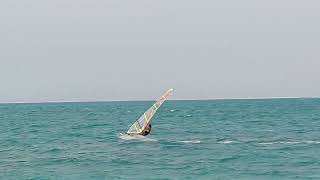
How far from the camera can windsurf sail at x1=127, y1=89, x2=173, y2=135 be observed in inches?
2514

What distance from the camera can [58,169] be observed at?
41.7 metres

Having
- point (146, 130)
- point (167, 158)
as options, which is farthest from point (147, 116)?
point (167, 158)

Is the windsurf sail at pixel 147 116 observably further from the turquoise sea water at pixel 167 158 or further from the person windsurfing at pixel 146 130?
the turquoise sea water at pixel 167 158

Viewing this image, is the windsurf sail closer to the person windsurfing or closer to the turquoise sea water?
the person windsurfing

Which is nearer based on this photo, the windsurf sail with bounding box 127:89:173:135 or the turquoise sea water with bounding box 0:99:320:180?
the turquoise sea water with bounding box 0:99:320:180

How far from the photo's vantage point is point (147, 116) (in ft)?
213

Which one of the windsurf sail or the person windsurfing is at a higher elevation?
the windsurf sail

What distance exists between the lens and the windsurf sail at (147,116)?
63862 mm

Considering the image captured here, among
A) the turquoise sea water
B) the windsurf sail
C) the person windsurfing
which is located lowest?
the turquoise sea water

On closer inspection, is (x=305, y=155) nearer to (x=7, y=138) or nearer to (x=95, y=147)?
(x=95, y=147)

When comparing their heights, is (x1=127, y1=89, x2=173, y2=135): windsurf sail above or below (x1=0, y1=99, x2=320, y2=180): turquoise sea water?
above

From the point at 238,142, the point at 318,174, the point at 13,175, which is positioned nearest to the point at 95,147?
the point at 238,142

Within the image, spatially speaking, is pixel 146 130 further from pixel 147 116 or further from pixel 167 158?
pixel 167 158

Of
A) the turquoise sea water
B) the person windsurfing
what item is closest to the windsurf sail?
the person windsurfing
